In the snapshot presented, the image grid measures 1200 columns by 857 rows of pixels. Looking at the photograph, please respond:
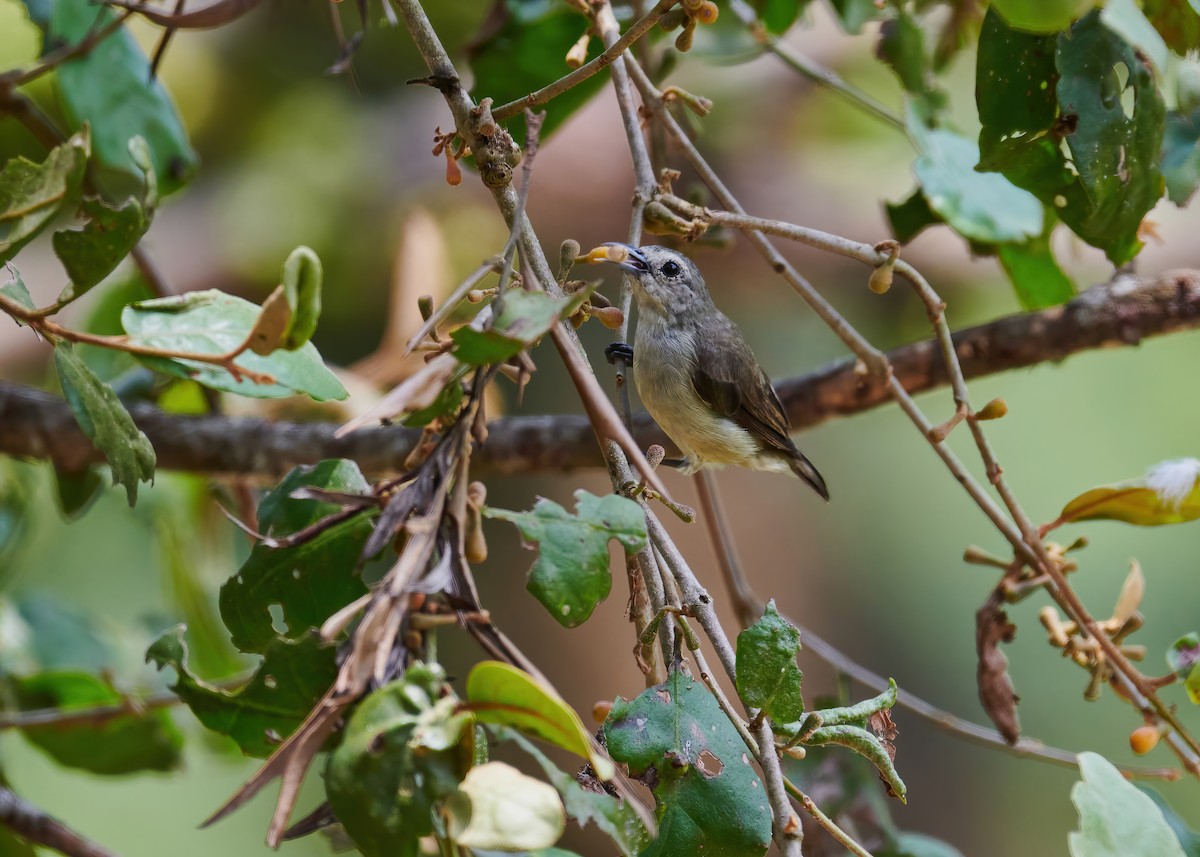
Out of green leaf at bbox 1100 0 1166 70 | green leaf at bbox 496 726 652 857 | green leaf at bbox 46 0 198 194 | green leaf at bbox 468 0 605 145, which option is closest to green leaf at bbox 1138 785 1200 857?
green leaf at bbox 496 726 652 857

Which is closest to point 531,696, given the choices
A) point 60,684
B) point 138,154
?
point 138,154

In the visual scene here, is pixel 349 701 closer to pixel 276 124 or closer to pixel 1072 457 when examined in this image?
pixel 276 124

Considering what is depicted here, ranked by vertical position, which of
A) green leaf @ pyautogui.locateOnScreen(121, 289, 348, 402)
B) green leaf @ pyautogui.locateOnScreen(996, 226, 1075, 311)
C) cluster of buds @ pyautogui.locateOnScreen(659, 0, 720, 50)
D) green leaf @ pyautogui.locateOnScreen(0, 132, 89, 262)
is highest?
cluster of buds @ pyautogui.locateOnScreen(659, 0, 720, 50)

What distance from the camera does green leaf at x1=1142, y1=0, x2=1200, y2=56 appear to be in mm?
1501

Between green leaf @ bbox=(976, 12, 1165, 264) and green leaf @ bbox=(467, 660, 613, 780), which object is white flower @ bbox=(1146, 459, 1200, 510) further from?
green leaf @ bbox=(467, 660, 613, 780)

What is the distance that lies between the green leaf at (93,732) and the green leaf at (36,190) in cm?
117

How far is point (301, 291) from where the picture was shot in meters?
0.83

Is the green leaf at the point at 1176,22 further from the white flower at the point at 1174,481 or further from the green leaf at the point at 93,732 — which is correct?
the green leaf at the point at 93,732

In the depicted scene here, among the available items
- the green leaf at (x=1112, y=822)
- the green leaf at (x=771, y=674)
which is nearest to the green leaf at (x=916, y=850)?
the green leaf at (x=1112, y=822)

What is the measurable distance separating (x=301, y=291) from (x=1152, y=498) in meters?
1.23

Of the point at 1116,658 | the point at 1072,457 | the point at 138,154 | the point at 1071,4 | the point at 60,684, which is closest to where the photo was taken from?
the point at 1071,4

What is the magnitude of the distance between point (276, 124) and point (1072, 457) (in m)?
4.24

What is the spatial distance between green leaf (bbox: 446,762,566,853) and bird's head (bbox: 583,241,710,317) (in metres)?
1.79

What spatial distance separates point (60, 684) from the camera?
2119mm
